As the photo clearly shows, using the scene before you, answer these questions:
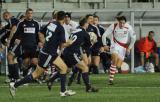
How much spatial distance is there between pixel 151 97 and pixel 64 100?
2005 millimetres

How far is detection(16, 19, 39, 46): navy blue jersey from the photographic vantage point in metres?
20.1

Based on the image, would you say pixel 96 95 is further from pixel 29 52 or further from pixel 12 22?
pixel 12 22

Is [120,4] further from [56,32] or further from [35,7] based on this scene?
[56,32]

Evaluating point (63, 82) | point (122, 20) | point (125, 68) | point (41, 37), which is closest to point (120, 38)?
point (122, 20)

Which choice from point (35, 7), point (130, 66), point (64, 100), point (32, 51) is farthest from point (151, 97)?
point (35, 7)

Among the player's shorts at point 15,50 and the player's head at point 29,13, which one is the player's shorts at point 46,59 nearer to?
the player's head at point 29,13

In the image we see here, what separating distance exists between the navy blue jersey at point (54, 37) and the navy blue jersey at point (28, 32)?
4.98 meters

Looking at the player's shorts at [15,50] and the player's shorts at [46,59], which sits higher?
the player's shorts at [46,59]

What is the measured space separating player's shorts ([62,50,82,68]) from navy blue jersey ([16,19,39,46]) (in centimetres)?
351

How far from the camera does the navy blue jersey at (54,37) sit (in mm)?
15086

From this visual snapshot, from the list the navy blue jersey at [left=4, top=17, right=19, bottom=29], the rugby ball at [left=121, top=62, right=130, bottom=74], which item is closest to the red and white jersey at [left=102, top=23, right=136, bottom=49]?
the navy blue jersey at [left=4, top=17, right=19, bottom=29]

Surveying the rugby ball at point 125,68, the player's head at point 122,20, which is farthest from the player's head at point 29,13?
the rugby ball at point 125,68

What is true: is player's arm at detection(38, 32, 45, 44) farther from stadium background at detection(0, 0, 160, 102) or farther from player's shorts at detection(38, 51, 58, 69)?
player's shorts at detection(38, 51, 58, 69)

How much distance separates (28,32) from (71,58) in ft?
12.4
